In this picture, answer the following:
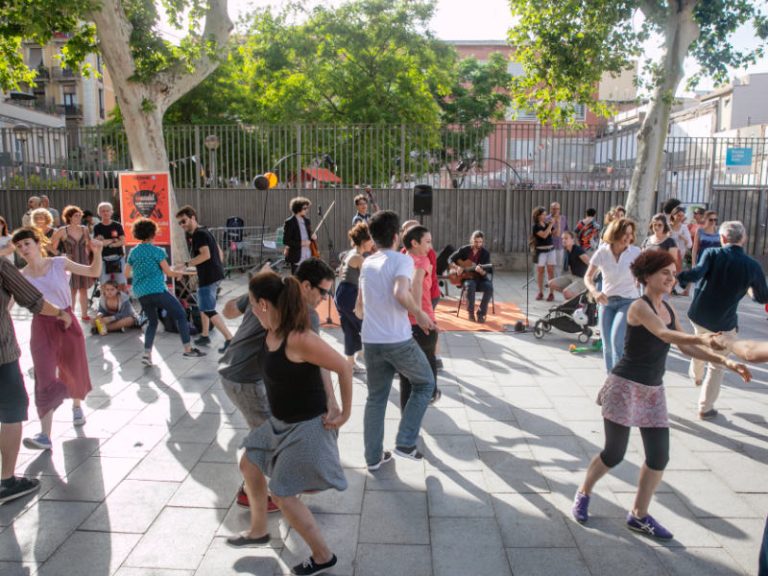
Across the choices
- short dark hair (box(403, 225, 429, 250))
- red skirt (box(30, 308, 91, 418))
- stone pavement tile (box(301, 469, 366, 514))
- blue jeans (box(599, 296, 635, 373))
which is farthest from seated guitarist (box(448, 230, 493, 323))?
red skirt (box(30, 308, 91, 418))

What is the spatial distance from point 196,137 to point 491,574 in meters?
14.5

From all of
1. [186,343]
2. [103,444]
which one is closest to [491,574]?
[103,444]

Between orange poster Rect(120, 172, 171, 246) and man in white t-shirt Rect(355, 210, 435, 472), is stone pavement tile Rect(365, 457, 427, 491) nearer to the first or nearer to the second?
man in white t-shirt Rect(355, 210, 435, 472)

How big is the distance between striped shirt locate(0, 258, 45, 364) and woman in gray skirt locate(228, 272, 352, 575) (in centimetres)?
195

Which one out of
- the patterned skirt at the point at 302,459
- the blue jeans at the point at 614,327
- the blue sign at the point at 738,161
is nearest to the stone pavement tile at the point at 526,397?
the blue jeans at the point at 614,327

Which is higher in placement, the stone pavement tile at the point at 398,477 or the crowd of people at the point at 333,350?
the crowd of people at the point at 333,350

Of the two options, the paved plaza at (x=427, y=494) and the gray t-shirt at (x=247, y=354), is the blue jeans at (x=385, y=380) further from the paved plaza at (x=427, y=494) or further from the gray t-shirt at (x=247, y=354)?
the gray t-shirt at (x=247, y=354)

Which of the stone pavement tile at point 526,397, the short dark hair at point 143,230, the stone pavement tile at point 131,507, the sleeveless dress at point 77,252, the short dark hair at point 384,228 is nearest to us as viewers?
the stone pavement tile at point 131,507

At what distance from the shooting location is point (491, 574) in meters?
3.44

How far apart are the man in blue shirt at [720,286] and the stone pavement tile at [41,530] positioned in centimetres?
491

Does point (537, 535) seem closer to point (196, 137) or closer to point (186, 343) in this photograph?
point (186, 343)

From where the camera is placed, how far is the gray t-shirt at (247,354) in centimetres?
387

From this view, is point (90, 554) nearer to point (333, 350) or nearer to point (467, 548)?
point (333, 350)

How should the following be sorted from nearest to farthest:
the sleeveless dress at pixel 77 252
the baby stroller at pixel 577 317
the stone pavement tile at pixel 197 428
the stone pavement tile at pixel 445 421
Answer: the stone pavement tile at pixel 197 428
the stone pavement tile at pixel 445 421
the baby stroller at pixel 577 317
the sleeveless dress at pixel 77 252
